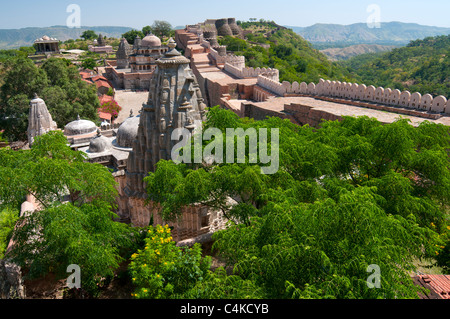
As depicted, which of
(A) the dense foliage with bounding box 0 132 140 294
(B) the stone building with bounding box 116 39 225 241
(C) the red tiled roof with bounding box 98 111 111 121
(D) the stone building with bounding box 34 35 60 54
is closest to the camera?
(A) the dense foliage with bounding box 0 132 140 294

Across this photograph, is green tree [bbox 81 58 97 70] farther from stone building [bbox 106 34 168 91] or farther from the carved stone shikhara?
the carved stone shikhara

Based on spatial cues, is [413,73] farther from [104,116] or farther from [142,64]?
[104,116]

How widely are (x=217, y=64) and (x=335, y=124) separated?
29.5 meters

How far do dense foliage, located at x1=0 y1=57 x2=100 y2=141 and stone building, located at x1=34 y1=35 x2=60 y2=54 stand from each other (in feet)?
127

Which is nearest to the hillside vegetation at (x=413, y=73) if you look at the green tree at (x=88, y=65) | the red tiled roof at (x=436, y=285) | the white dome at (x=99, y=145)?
the green tree at (x=88, y=65)

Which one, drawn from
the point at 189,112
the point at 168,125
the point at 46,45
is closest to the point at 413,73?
the point at 46,45

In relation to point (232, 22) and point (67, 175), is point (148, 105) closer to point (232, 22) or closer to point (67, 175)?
point (67, 175)

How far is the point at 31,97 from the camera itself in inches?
1136

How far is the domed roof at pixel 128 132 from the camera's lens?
17.7 m

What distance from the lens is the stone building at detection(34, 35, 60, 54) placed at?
6260cm

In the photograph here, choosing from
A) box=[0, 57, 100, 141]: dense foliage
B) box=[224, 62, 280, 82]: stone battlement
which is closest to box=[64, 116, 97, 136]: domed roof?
box=[0, 57, 100, 141]: dense foliage

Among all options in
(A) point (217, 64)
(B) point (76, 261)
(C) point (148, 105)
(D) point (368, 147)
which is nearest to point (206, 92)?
(A) point (217, 64)

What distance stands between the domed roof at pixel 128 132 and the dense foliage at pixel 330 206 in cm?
631

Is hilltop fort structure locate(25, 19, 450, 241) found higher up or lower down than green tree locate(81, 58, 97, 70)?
lower down
